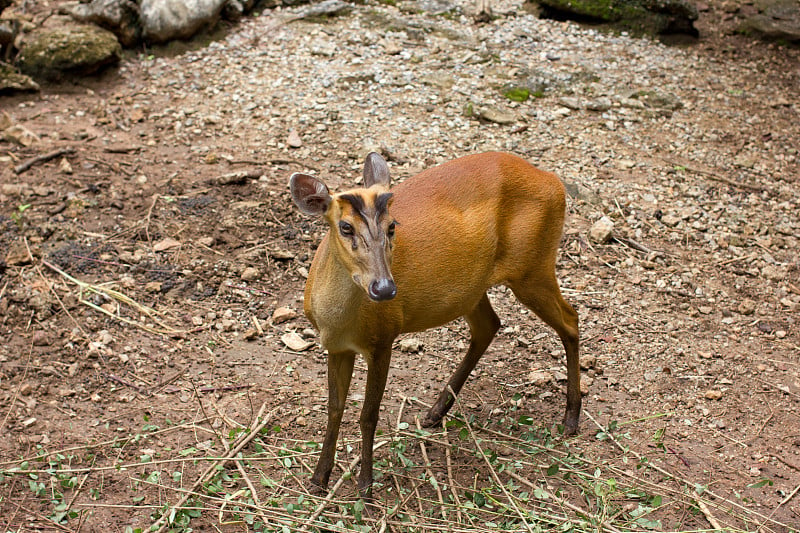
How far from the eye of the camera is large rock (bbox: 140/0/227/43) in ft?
33.1

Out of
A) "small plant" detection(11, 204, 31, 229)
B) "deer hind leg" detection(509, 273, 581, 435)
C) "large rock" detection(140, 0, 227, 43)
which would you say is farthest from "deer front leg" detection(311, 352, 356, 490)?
"large rock" detection(140, 0, 227, 43)

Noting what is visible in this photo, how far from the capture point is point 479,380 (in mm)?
6352

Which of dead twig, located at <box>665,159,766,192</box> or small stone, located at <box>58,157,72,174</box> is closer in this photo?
small stone, located at <box>58,157,72,174</box>

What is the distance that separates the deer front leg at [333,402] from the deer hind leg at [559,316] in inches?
49.9

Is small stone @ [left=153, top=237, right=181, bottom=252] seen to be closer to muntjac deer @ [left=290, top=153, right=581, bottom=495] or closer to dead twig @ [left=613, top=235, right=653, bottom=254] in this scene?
muntjac deer @ [left=290, top=153, right=581, bottom=495]

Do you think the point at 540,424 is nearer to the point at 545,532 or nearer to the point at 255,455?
the point at 545,532

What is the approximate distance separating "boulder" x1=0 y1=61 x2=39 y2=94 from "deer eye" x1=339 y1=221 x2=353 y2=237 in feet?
21.4

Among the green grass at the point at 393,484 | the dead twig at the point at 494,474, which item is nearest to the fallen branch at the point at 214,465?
the green grass at the point at 393,484

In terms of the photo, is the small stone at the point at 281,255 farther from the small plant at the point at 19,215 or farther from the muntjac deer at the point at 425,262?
the small plant at the point at 19,215

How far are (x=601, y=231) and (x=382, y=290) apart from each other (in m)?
4.13

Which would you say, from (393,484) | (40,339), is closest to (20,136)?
(40,339)

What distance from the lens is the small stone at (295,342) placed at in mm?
6426

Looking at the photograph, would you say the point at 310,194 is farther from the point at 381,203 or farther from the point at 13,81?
the point at 13,81

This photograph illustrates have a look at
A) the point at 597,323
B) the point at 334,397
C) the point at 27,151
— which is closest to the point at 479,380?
the point at 597,323
